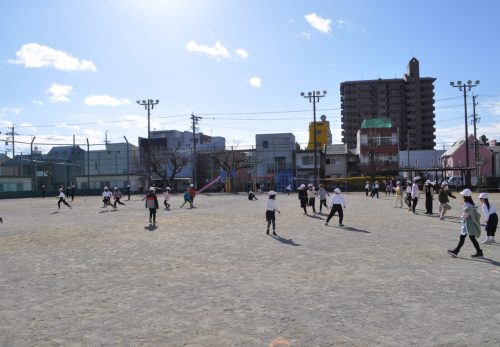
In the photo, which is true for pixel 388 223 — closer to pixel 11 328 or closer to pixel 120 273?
pixel 120 273

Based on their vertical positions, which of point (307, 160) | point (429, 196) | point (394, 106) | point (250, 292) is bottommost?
point (250, 292)

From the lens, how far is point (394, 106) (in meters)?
107

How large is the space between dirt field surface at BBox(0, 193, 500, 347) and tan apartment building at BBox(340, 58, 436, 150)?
9807cm

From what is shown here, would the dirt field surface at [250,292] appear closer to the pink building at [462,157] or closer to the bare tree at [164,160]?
the bare tree at [164,160]

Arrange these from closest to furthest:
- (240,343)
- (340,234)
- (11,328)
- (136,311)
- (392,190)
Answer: (240,343)
(11,328)
(136,311)
(340,234)
(392,190)

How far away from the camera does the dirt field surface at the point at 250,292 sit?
519 centimetres

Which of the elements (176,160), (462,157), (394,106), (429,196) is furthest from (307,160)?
(394,106)

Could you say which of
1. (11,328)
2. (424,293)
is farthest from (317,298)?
(11,328)

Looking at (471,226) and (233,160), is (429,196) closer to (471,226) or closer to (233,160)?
(471,226)

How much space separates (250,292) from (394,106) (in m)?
107

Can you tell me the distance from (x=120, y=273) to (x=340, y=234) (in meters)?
7.76

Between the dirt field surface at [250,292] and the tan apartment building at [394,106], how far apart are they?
322 feet

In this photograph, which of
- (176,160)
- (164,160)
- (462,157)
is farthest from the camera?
(462,157)

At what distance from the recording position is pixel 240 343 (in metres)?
4.90
